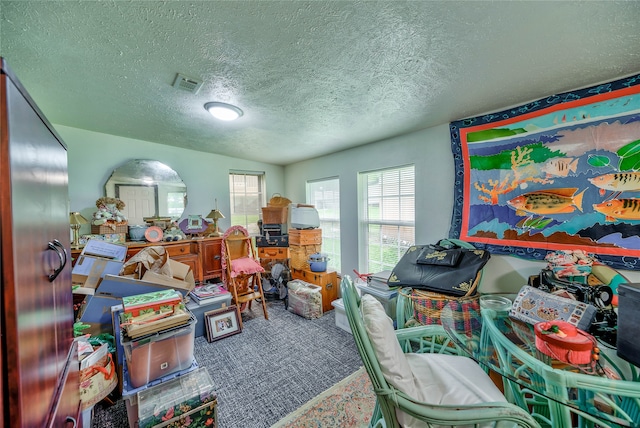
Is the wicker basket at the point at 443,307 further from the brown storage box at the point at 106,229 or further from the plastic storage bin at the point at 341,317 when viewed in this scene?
the brown storage box at the point at 106,229

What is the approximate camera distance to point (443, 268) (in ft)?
6.46

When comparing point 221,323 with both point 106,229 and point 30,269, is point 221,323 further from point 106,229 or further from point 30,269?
point 30,269

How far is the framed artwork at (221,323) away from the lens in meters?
2.55

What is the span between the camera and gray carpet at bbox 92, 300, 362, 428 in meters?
1.64

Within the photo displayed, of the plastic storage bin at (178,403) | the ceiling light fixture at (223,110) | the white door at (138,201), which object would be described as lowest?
the plastic storage bin at (178,403)

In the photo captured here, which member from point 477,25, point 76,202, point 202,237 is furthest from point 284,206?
point 477,25

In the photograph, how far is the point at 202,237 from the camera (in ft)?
10.6

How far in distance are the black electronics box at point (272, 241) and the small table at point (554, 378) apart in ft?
8.21

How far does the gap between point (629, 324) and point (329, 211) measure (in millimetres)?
3067

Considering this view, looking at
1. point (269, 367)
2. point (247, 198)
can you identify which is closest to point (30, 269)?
point (269, 367)

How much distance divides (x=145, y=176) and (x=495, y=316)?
399 centimetres

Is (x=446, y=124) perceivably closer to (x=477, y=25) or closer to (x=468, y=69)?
(x=468, y=69)

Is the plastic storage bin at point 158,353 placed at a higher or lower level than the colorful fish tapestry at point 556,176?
lower

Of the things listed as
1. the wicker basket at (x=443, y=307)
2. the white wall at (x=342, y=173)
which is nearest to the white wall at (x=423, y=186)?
the white wall at (x=342, y=173)
